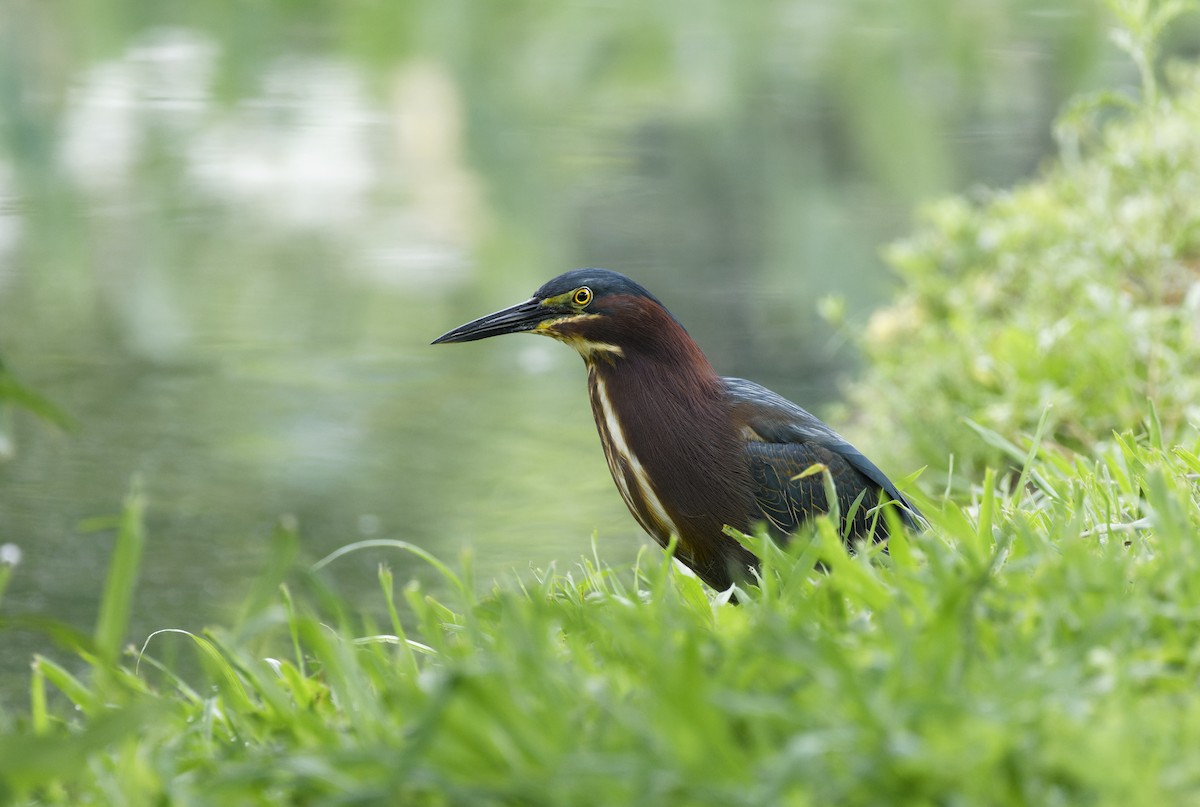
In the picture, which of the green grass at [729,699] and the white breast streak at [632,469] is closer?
the green grass at [729,699]

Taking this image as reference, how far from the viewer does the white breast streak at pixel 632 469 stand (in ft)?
9.89

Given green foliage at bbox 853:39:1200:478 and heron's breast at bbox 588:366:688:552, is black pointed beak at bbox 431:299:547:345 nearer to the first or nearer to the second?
heron's breast at bbox 588:366:688:552

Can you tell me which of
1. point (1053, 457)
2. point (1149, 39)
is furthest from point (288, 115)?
point (1053, 457)

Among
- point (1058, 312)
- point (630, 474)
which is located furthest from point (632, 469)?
point (1058, 312)

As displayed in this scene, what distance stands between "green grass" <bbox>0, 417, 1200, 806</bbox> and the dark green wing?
0.65 meters

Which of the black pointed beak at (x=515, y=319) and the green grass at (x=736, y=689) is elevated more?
the black pointed beak at (x=515, y=319)

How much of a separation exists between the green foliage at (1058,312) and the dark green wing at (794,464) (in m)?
0.41

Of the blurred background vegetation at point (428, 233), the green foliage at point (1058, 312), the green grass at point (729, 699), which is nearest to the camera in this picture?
the green grass at point (729, 699)

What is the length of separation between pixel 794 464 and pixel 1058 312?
2.41 meters

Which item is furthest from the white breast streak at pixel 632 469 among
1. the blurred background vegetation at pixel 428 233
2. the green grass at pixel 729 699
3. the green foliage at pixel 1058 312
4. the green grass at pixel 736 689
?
the blurred background vegetation at pixel 428 233

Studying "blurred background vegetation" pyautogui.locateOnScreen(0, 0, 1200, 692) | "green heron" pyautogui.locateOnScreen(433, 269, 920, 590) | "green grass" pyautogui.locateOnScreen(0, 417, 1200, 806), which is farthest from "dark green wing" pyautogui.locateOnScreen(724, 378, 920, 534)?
"blurred background vegetation" pyautogui.locateOnScreen(0, 0, 1200, 692)

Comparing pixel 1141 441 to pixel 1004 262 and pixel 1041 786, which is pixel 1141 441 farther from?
pixel 1041 786

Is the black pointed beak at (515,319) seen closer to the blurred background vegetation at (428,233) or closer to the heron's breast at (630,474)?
the heron's breast at (630,474)

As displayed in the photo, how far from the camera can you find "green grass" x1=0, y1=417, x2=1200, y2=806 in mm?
1654
